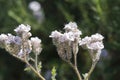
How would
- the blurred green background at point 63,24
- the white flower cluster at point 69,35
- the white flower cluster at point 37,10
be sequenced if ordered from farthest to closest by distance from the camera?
1. the white flower cluster at point 37,10
2. the blurred green background at point 63,24
3. the white flower cluster at point 69,35

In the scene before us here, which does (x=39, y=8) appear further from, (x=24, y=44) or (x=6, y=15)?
(x=24, y=44)

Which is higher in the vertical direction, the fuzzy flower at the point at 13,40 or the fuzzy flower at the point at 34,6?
the fuzzy flower at the point at 34,6

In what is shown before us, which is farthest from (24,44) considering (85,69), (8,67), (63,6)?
(8,67)

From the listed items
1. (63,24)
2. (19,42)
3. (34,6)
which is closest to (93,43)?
(19,42)

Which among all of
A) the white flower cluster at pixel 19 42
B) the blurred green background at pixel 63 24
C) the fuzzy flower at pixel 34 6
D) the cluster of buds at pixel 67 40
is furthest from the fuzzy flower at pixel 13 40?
the fuzzy flower at pixel 34 6

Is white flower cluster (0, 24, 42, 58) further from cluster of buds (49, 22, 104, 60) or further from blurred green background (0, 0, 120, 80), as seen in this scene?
blurred green background (0, 0, 120, 80)

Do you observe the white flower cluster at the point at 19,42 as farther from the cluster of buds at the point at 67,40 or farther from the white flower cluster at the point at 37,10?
the white flower cluster at the point at 37,10
